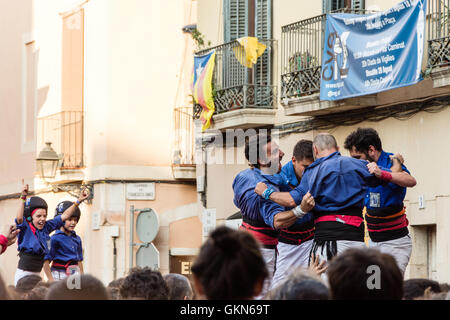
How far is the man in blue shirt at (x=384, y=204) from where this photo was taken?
8125 millimetres

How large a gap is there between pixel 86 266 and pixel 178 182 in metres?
2.82

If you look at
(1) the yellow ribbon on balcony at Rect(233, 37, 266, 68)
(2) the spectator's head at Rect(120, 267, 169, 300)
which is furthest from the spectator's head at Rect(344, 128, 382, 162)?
(1) the yellow ribbon on balcony at Rect(233, 37, 266, 68)

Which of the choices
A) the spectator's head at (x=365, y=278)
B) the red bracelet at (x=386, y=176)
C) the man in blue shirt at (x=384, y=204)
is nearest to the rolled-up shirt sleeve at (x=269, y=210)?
the man in blue shirt at (x=384, y=204)

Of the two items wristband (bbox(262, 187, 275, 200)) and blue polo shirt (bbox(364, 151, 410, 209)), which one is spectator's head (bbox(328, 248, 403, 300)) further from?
blue polo shirt (bbox(364, 151, 410, 209))

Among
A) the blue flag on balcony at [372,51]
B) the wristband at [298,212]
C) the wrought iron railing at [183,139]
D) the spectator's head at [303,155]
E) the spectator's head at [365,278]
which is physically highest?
the blue flag on balcony at [372,51]

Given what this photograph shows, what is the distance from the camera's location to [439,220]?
13.5 m

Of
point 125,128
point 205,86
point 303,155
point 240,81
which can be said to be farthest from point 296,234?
point 125,128

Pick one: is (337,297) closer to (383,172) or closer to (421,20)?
(383,172)

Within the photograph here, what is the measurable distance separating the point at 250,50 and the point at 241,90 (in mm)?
830

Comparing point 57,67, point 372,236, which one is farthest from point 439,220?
point 57,67

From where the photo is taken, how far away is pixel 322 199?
7574 mm

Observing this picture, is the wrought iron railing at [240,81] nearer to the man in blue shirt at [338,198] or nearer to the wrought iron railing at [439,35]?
the wrought iron railing at [439,35]

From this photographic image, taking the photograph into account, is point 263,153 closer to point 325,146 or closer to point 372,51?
point 325,146

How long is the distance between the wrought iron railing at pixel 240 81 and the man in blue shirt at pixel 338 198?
10.1m
